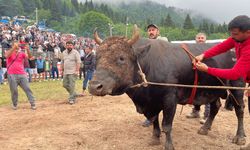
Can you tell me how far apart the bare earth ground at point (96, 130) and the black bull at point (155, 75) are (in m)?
0.57

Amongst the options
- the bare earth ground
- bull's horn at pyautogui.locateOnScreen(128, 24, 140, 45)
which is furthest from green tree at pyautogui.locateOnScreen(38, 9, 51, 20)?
bull's horn at pyautogui.locateOnScreen(128, 24, 140, 45)

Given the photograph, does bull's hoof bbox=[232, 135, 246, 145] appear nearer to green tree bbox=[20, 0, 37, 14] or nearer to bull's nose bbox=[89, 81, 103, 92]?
bull's nose bbox=[89, 81, 103, 92]

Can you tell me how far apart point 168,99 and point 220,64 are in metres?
1.52

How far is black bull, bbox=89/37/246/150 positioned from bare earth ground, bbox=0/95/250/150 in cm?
57

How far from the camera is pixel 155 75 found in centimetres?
567

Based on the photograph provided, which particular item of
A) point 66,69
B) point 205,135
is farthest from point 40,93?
point 205,135

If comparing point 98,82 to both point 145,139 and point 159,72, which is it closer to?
point 159,72

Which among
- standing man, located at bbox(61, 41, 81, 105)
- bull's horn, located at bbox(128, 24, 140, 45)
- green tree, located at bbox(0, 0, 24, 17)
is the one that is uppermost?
green tree, located at bbox(0, 0, 24, 17)

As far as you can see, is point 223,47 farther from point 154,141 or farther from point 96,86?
point 96,86

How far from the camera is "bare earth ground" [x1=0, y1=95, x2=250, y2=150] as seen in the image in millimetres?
6359

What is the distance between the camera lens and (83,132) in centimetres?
707

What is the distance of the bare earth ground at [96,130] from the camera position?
6359mm

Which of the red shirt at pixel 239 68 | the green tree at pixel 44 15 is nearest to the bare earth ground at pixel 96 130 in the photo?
the red shirt at pixel 239 68

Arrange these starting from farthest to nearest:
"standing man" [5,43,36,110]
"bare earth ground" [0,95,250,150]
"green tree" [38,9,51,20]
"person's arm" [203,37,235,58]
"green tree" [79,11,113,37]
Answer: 1. "green tree" [38,9,51,20]
2. "green tree" [79,11,113,37]
3. "standing man" [5,43,36,110]
4. "bare earth ground" [0,95,250,150]
5. "person's arm" [203,37,235,58]
